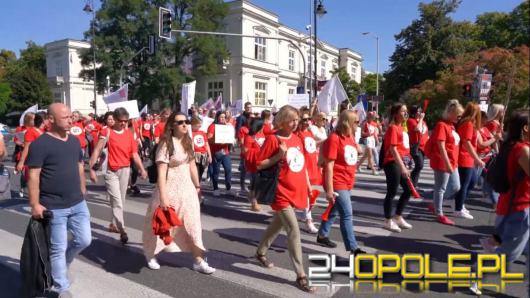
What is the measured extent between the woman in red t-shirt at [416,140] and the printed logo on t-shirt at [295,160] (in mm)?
4754

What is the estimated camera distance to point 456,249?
5.15 m

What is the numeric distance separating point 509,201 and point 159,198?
10.3ft

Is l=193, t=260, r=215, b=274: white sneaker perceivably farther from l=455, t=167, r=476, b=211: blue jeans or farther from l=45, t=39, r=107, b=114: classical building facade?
l=45, t=39, r=107, b=114: classical building facade

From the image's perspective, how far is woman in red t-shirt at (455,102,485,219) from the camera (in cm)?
586

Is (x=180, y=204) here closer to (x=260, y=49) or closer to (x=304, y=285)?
(x=304, y=285)

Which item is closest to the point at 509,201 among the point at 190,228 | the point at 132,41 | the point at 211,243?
the point at 190,228

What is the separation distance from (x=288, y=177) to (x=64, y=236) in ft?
6.92

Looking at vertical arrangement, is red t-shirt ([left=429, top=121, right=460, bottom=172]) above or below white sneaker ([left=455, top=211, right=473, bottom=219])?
above

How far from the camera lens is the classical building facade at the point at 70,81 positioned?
60.4 m

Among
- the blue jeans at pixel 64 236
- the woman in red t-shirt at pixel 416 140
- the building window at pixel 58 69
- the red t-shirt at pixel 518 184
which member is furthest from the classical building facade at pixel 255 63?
the red t-shirt at pixel 518 184

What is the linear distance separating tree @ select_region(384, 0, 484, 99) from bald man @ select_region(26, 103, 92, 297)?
23.2 meters

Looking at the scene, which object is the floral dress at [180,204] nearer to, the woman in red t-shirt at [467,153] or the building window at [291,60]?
the woman in red t-shirt at [467,153]

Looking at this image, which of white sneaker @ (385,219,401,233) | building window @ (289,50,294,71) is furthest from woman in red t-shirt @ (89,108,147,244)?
building window @ (289,50,294,71)

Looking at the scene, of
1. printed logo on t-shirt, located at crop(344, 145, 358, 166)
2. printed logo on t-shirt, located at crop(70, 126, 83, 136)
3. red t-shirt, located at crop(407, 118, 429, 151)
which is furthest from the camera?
printed logo on t-shirt, located at crop(70, 126, 83, 136)
